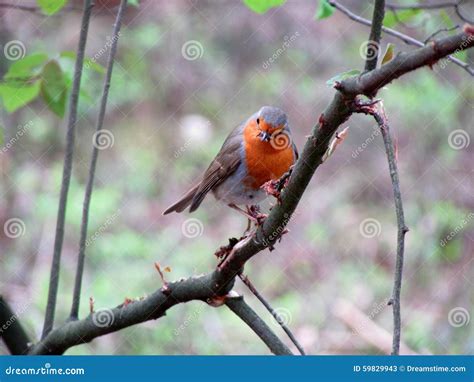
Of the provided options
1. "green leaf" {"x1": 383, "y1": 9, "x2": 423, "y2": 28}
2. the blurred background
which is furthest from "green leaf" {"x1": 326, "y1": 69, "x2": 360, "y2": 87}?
the blurred background

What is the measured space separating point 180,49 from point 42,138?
1.35 metres

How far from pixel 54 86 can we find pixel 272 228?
0.92 meters

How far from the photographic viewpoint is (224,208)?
17.2 ft

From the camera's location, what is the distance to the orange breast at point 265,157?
2314 mm

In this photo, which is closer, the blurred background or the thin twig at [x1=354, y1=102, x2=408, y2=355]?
the thin twig at [x1=354, y1=102, x2=408, y2=355]

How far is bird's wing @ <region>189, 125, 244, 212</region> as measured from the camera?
2.54 m

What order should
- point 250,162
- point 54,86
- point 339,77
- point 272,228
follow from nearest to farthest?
point 339,77
point 272,228
point 54,86
point 250,162

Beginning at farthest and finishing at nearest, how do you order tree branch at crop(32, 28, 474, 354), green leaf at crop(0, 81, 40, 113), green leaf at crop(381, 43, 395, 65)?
1. green leaf at crop(0, 81, 40, 113)
2. green leaf at crop(381, 43, 395, 65)
3. tree branch at crop(32, 28, 474, 354)

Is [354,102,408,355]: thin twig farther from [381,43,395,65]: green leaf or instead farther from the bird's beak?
the bird's beak

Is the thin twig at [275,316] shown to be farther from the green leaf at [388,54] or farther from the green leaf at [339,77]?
the green leaf at [388,54]

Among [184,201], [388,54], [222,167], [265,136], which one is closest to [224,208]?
[184,201]

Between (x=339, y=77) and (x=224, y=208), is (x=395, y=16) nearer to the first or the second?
(x=339, y=77)

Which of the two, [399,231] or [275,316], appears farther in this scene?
[275,316]

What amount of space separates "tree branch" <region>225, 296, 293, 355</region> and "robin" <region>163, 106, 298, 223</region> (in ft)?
1.47
